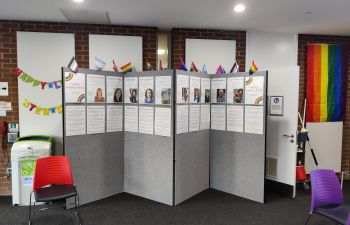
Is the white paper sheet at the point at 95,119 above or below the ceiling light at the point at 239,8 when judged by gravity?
below

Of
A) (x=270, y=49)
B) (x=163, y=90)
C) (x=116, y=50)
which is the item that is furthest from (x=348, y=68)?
(x=116, y=50)

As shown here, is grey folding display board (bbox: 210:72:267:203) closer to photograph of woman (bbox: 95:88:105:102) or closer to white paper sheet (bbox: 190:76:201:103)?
white paper sheet (bbox: 190:76:201:103)

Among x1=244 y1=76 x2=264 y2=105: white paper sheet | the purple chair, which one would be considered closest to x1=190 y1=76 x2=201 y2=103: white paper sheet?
x1=244 y1=76 x2=264 y2=105: white paper sheet

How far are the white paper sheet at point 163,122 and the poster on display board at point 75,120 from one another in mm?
999

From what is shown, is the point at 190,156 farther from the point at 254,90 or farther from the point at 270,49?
the point at 270,49

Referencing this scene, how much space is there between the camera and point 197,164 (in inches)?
162

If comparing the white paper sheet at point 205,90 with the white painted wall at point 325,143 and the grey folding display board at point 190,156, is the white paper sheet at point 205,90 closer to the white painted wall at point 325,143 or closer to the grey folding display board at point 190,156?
the grey folding display board at point 190,156

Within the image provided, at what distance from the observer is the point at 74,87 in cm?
358

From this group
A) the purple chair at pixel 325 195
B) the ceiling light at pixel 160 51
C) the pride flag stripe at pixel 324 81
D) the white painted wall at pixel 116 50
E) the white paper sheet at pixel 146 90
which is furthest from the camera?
the pride flag stripe at pixel 324 81

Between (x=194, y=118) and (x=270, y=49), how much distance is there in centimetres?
209

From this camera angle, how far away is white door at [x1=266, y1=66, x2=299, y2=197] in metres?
3.95

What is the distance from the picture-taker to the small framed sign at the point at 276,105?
4074mm

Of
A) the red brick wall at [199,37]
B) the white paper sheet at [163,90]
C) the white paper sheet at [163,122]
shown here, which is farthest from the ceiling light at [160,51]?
the white paper sheet at [163,122]

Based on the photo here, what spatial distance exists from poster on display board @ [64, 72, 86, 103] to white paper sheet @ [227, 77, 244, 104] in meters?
2.11
